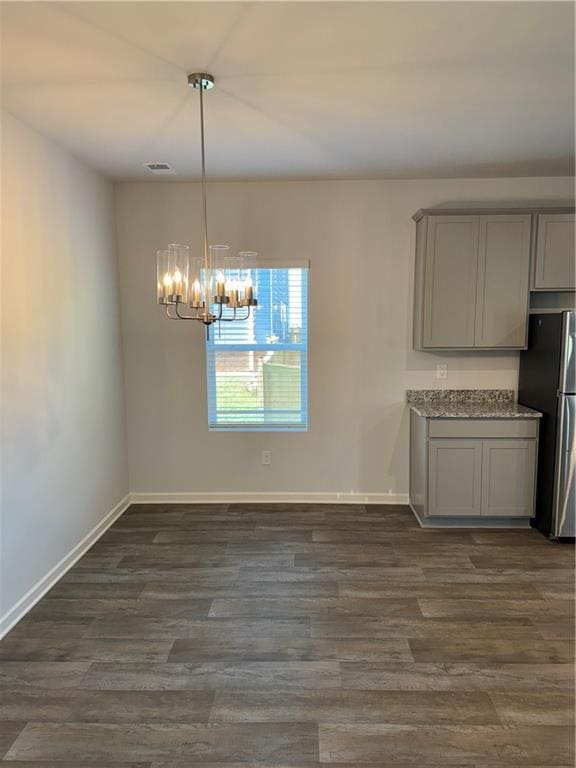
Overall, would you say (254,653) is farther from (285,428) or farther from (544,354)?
(544,354)

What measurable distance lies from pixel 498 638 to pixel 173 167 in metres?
3.69

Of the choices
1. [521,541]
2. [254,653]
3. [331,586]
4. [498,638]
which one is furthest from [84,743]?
[521,541]

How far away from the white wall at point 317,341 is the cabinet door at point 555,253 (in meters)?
0.38

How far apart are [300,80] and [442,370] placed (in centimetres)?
262

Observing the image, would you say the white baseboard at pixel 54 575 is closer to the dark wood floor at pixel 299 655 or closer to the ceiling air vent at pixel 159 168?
the dark wood floor at pixel 299 655

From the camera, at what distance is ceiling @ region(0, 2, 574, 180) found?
1.81m

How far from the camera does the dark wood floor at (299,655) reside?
6.27 ft

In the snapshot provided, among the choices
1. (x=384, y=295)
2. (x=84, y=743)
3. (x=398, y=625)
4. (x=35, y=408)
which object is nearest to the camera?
(x=84, y=743)

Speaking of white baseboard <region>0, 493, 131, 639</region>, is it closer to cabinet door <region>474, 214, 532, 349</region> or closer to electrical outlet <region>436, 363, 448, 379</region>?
electrical outlet <region>436, 363, 448, 379</region>

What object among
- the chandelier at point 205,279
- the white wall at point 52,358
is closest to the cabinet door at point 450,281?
the chandelier at point 205,279

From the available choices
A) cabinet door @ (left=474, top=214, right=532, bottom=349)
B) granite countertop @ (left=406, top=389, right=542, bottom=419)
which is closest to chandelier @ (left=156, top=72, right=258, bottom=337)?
granite countertop @ (left=406, top=389, right=542, bottom=419)

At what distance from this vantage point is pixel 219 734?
6.41 ft

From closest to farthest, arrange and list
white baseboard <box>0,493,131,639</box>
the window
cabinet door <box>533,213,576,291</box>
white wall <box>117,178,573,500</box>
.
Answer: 1. white baseboard <box>0,493,131,639</box>
2. cabinet door <box>533,213,576,291</box>
3. white wall <box>117,178,573,500</box>
4. the window

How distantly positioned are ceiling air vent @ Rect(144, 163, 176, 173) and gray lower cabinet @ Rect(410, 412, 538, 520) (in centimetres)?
273
